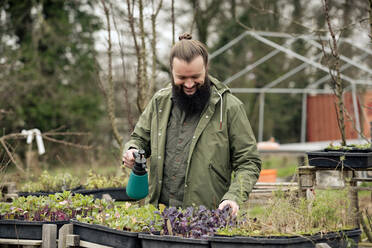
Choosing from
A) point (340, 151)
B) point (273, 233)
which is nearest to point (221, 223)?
point (273, 233)

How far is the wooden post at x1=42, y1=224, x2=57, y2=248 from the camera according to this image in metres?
3.22

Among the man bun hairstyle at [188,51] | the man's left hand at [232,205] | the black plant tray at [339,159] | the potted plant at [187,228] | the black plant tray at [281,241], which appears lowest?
the black plant tray at [281,241]

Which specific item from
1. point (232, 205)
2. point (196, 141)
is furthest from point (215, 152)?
point (232, 205)

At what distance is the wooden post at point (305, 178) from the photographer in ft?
12.9

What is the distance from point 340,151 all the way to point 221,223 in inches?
68.8

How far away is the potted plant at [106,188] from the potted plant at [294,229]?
7.84 ft

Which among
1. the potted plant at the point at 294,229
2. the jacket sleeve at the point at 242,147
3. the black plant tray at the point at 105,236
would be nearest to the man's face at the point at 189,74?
the jacket sleeve at the point at 242,147

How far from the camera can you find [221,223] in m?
2.57

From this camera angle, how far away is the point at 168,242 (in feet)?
8.23

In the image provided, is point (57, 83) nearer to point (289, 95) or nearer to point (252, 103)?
point (252, 103)

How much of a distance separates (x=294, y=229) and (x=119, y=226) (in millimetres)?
934

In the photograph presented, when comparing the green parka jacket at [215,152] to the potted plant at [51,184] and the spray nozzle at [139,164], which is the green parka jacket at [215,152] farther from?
the potted plant at [51,184]

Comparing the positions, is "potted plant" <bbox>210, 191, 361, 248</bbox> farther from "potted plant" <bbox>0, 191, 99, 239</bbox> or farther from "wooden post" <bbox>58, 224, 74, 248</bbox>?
"potted plant" <bbox>0, 191, 99, 239</bbox>

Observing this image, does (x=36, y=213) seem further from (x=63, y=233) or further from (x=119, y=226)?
(x=119, y=226)
